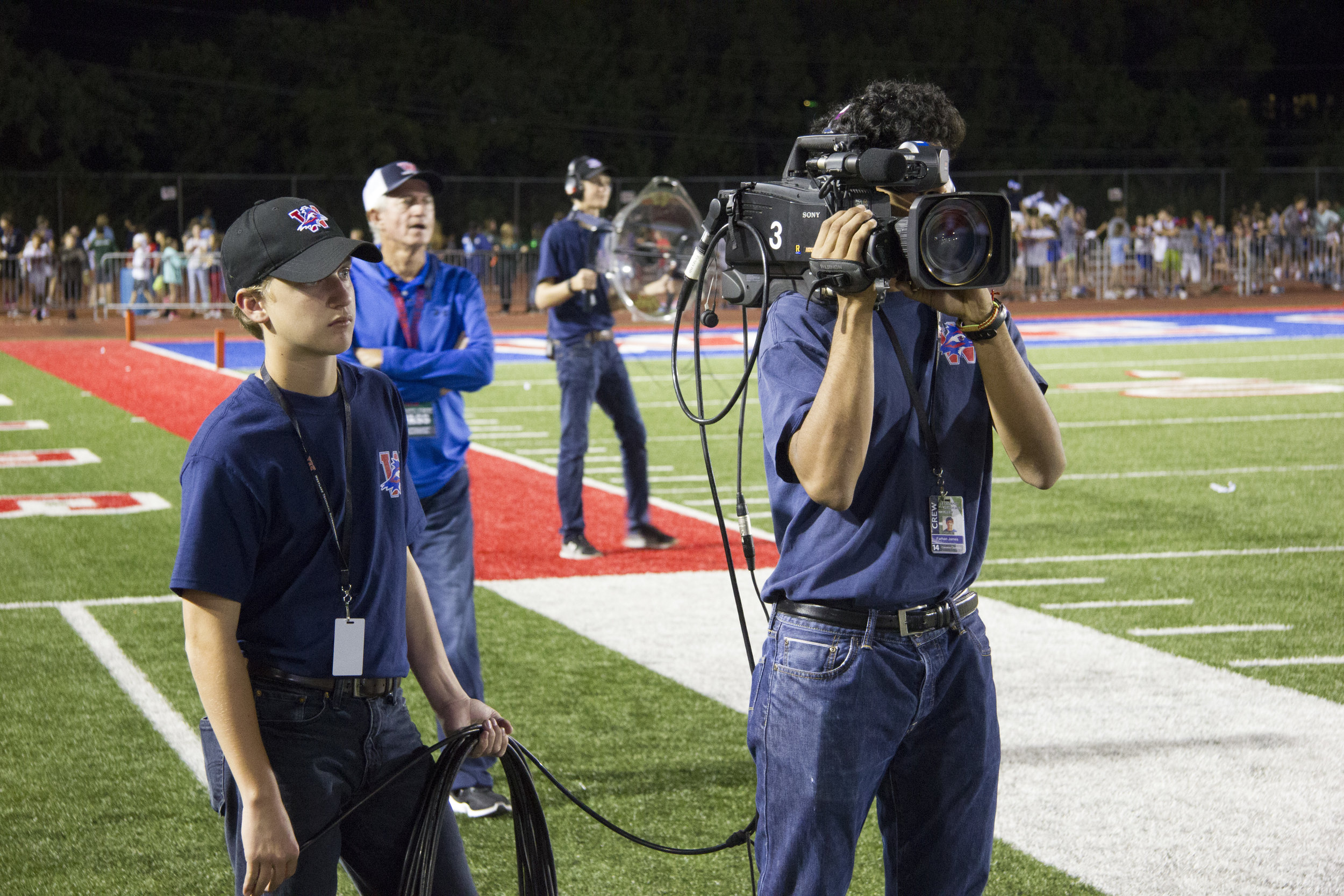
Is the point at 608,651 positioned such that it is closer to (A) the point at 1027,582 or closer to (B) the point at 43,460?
(A) the point at 1027,582

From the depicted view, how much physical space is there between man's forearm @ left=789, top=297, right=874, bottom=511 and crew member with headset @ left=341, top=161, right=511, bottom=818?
2.56 metres

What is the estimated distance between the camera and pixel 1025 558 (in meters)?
9.04

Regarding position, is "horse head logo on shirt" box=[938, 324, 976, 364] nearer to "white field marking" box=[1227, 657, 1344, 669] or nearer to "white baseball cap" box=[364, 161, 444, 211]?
"white baseball cap" box=[364, 161, 444, 211]

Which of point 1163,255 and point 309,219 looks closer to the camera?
point 309,219

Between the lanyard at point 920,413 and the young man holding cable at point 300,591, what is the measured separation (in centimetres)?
101

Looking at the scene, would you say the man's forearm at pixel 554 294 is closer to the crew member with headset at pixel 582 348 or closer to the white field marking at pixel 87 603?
the crew member with headset at pixel 582 348

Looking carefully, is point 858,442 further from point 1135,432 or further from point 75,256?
point 75,256

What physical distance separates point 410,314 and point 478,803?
1.70 meters

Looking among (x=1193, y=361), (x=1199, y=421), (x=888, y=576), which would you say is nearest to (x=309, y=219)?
(x=888, y=576)

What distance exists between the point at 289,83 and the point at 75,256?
797 inches

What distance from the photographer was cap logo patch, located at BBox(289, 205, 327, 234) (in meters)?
3.05

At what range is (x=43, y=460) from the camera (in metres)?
13.4

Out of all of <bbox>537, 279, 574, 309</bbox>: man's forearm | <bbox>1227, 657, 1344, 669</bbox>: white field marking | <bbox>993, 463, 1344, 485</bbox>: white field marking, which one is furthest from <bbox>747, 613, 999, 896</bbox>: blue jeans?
<bbox>993, 463, 1344, 485</bbox>: white field marking

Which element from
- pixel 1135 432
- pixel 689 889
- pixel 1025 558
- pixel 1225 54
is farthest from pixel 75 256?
pixel 1225 54
